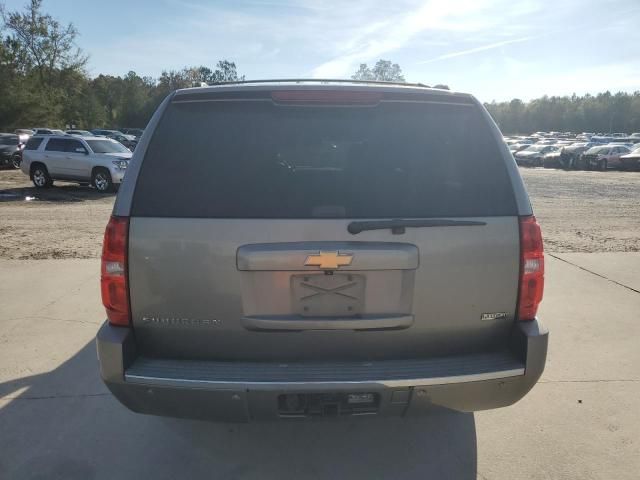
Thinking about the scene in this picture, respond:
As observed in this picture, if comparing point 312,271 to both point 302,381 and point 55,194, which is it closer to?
point 302,381

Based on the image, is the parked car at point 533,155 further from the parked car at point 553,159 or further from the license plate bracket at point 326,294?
the license plate bracket at point 326,294

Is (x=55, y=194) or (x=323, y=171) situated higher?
(x=323, y=171)

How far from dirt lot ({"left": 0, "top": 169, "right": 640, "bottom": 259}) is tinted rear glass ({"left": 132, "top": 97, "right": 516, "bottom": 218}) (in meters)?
6.18

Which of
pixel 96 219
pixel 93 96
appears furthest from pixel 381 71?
pixel 96 219

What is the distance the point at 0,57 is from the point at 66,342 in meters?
59.0

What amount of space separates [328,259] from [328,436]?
1.42 metres

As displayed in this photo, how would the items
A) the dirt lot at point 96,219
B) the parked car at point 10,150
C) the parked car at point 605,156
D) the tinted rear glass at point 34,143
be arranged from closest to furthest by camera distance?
1. the dirt lot at point 96,219
2. the tinted rear glass at point 34,143
3. the parked car at point 10,150
4. the parked car at point 605,156

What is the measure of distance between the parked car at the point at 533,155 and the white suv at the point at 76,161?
30.8 metres

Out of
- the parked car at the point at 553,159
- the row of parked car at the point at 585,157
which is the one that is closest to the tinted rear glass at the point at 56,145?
the row of parked car at the point at 585,157

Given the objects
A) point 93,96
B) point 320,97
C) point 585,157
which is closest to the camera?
point 320,97

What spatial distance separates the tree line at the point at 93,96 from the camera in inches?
2017

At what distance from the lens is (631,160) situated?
30453 mm

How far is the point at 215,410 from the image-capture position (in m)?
2.32

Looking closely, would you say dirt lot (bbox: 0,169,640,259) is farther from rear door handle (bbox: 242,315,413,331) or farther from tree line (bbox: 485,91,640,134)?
tree line (bbox: 485,91,640,134)
